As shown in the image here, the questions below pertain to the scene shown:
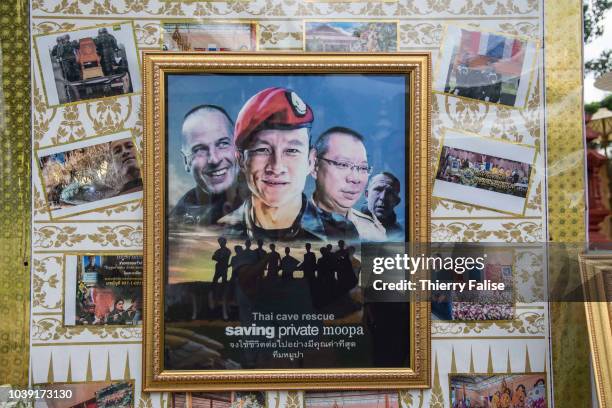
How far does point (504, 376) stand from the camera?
1828 millimetres

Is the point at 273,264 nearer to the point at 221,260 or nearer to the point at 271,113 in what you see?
the point at 221,260

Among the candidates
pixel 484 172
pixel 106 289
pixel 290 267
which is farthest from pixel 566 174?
pixel 106 289

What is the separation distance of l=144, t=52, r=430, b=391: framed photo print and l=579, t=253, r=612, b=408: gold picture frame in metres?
0.55

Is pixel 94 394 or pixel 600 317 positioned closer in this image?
pixel 600 317

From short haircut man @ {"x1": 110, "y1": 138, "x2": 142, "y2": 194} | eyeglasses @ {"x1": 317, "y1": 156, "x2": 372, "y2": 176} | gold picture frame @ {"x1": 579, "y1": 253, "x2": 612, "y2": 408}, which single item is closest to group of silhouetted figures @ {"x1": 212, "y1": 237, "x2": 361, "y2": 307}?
eyeglasses @ {"x1": 317, "y1": 156, "x2": 372, "y2": 176}

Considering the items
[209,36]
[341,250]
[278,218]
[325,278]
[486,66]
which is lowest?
[325,278]

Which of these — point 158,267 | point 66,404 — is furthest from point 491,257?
point 66,404

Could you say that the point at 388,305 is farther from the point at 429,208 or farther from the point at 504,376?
the point at 504,376

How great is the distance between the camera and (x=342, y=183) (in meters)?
1.80

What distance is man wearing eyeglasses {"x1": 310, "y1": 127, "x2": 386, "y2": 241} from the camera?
1795 millimetres

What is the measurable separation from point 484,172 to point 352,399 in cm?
97

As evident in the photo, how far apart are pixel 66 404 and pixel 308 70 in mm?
1511

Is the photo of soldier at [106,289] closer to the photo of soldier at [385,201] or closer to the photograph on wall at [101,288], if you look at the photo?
the photograph on wall at [101,288]

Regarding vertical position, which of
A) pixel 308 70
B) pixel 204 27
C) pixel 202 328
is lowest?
pixel 202 328
